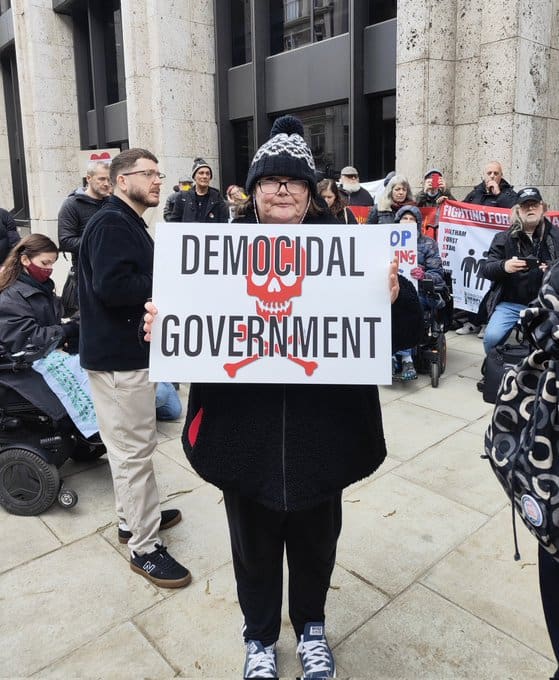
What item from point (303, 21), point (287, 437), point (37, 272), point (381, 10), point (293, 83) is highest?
point (303, 21)

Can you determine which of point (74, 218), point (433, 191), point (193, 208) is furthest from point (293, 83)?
point (74, 218)

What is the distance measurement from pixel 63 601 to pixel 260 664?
3.48ft

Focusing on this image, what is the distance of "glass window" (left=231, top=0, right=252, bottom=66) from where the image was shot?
1220 centimetres

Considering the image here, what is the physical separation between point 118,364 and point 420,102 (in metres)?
6.61

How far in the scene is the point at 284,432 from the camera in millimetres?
1954

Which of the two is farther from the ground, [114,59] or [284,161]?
[114,59]

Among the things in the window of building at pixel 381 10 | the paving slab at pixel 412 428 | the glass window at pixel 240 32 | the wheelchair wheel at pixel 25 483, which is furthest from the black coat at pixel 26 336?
the glass window at pixel 240 32

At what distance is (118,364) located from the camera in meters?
2.72

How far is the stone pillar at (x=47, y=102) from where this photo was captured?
56.0 feet

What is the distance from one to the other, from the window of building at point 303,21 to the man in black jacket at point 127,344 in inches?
348

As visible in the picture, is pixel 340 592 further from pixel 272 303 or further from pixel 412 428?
pixel 412 428

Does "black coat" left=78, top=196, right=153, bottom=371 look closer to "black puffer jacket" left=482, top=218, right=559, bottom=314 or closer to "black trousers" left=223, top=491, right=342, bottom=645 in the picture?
"black trousers" left=223, top=491, right=342, bottom=645

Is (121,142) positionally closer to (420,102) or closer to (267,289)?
(420,102)

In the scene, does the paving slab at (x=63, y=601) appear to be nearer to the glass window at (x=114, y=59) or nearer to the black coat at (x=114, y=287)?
the black coat at (x=114, y=287)
